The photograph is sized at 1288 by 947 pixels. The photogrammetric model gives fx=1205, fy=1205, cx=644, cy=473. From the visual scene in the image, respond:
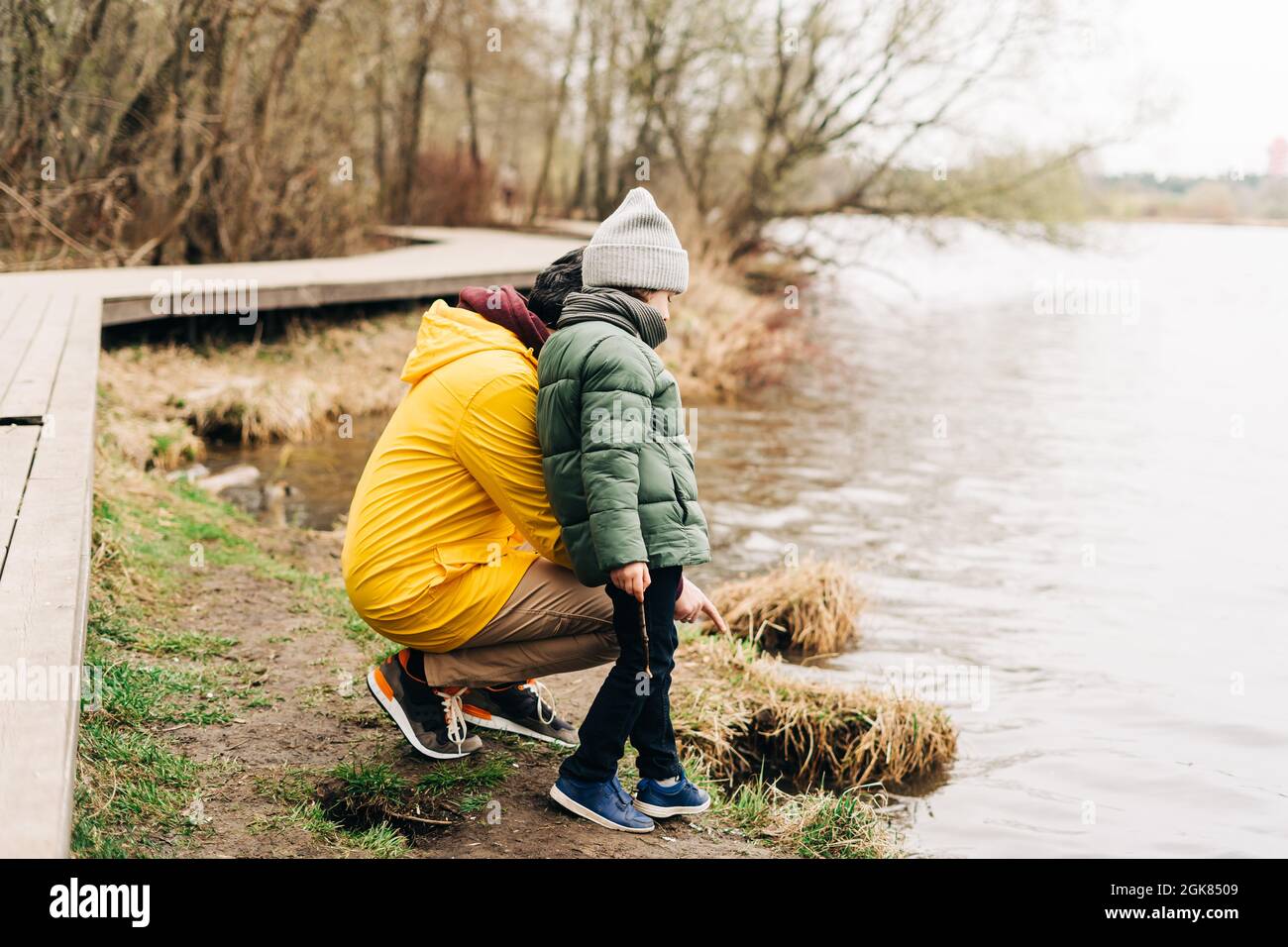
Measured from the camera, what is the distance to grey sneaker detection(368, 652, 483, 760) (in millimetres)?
3699

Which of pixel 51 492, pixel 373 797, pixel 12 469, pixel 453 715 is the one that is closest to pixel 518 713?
pixel 453 715

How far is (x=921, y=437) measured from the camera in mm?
12461

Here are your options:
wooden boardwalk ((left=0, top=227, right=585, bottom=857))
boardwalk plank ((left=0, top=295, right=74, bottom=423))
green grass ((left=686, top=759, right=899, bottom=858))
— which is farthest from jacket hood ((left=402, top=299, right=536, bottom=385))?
boardwalk plank ((left=0, top=295, right=74, bottom=423))

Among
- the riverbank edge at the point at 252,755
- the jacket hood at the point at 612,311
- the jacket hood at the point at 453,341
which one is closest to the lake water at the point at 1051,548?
the riverbank edge at the point at 252,755

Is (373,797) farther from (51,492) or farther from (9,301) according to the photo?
(9,301)

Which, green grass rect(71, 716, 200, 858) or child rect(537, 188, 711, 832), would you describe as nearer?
green grass rect(71, 716, 200, 858)

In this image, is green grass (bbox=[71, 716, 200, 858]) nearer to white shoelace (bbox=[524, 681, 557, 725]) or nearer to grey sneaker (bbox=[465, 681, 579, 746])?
grey sneaker (bbox=[465, 681, 579, 746])

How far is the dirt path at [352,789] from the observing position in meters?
3.19

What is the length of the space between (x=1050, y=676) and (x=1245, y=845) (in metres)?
1.70

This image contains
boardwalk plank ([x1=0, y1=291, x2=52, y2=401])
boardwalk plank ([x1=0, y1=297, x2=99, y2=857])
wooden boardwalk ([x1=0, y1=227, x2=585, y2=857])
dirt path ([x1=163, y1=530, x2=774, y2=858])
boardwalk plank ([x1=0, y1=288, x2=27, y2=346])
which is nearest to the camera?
boardwalk plank ([x1=0, y1=297, x2=99, y2=857])

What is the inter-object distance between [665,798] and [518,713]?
2.07ft

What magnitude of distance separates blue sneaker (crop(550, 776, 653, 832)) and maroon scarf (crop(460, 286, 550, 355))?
1.27 metres

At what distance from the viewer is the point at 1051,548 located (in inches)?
345
